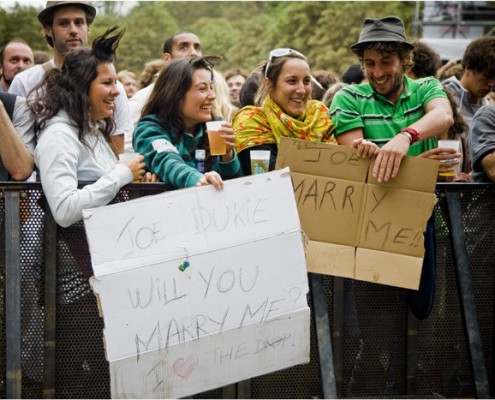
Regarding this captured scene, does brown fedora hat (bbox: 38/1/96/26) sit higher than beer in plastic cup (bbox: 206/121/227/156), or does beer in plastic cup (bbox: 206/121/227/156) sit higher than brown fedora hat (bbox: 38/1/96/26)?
brown fedora hat (bbox: 38/1/96/26)

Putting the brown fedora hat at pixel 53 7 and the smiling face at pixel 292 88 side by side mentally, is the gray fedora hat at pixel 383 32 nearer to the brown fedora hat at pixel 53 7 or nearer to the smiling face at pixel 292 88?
the smiling face at pixel 292 88

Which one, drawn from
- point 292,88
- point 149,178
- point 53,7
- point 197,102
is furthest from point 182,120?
point 53,7

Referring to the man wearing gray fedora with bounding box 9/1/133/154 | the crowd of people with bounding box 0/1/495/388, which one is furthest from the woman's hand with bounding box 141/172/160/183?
the man wearing gray fedora with bounding box 9/1/133/154

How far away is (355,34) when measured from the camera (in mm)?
39469

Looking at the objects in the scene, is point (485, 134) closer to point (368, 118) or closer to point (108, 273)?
point (368, 118)

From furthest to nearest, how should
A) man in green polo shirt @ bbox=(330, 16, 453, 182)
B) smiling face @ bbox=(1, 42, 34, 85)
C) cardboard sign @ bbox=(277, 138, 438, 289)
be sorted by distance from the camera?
smiling face @ bbox=(1, 42, 34, 85) → man in green polo shirt @ bbox=(330, 16, 453, 182) → cardboard sign @ bbox=(277, 138, 438, 289)

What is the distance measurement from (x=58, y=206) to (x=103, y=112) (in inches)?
30.5

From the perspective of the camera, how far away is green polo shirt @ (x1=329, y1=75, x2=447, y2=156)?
457 centimetres

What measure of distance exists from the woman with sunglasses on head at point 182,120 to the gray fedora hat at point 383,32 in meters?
0.86

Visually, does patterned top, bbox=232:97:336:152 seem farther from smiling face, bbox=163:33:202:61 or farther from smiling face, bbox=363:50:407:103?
smiling face, bbox=163:33:202:61

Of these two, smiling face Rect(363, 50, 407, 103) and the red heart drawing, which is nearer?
the red heart drawing

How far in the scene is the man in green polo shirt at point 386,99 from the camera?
457cm

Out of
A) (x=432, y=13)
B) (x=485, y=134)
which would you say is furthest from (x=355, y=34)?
(x=485, y=134)

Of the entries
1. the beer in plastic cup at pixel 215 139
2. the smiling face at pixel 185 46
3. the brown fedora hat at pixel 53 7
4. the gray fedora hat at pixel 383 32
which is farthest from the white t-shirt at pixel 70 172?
the smiling face at pixel 185 46
